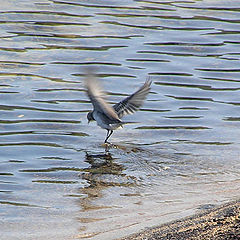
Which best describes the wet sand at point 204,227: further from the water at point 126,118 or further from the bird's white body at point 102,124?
the bird's white body at point 102,124

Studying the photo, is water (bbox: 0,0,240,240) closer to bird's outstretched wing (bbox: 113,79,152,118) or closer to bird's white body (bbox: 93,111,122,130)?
bird's white body (bbox: 93,111,122,130)

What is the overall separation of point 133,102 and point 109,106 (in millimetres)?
354

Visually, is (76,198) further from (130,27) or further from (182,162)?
(130,27)

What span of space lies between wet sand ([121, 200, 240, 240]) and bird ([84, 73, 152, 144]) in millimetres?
2906

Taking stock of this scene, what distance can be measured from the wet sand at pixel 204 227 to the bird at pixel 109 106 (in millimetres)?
2906

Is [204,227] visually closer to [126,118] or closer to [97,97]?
[97,97]

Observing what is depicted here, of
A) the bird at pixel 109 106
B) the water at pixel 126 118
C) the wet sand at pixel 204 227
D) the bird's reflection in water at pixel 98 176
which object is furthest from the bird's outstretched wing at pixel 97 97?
the wet sand at pixel 204 227

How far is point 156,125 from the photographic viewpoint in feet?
33.9

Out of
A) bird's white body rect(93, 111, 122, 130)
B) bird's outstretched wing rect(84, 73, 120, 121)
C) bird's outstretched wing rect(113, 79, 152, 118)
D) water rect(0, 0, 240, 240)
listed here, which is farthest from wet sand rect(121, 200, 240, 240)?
bird's white body rect(93, 111, 122, 130)

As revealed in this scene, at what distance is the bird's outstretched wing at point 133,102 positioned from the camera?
9.29 metres

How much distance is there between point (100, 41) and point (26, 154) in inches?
202

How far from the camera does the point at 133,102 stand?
9.47 metres

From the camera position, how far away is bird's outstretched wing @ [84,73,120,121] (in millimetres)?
9273

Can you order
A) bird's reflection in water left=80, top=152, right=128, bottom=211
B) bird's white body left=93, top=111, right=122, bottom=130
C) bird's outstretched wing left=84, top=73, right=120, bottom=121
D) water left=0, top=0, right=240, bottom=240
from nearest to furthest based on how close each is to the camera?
water left=0, top=0, right=240, bottom=240 < bird's reflection in water left=80, top=152, right=128, bottom=211 < bird's outstretched wing left=84, top=73, right=120, bottom=121 < bird's white body left=93, top=111, right=122, bottom=130
